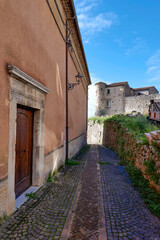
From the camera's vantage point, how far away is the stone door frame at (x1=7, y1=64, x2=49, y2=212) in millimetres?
2469

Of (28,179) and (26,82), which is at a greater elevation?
(26,82)

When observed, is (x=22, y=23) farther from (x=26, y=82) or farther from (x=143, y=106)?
(x=143, y=106)

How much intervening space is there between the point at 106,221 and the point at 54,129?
3080 mm

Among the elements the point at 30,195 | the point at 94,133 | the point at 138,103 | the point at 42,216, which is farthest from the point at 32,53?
the point at 138,103

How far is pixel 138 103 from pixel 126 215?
31448 millimetres

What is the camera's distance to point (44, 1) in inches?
151

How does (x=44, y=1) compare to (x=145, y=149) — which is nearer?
(x=44, y=1)

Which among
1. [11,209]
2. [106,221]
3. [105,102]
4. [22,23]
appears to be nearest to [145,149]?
[106,221]

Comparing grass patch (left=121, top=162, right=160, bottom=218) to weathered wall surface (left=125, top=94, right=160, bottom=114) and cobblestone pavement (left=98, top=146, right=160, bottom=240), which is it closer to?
cobblestone pavement (left=98, top=146, right=160, bottom=240)

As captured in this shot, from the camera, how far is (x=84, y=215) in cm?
252

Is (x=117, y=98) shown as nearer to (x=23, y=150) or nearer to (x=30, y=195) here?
(x=23, y=150)

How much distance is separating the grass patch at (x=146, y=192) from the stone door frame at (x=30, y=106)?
8.28 feet

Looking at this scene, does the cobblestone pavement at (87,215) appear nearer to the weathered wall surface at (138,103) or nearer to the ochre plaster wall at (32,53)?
the ochre plaster wall at (32,53)

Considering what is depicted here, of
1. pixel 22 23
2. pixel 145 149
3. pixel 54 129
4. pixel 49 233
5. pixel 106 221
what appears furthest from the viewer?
pixel 54 129
